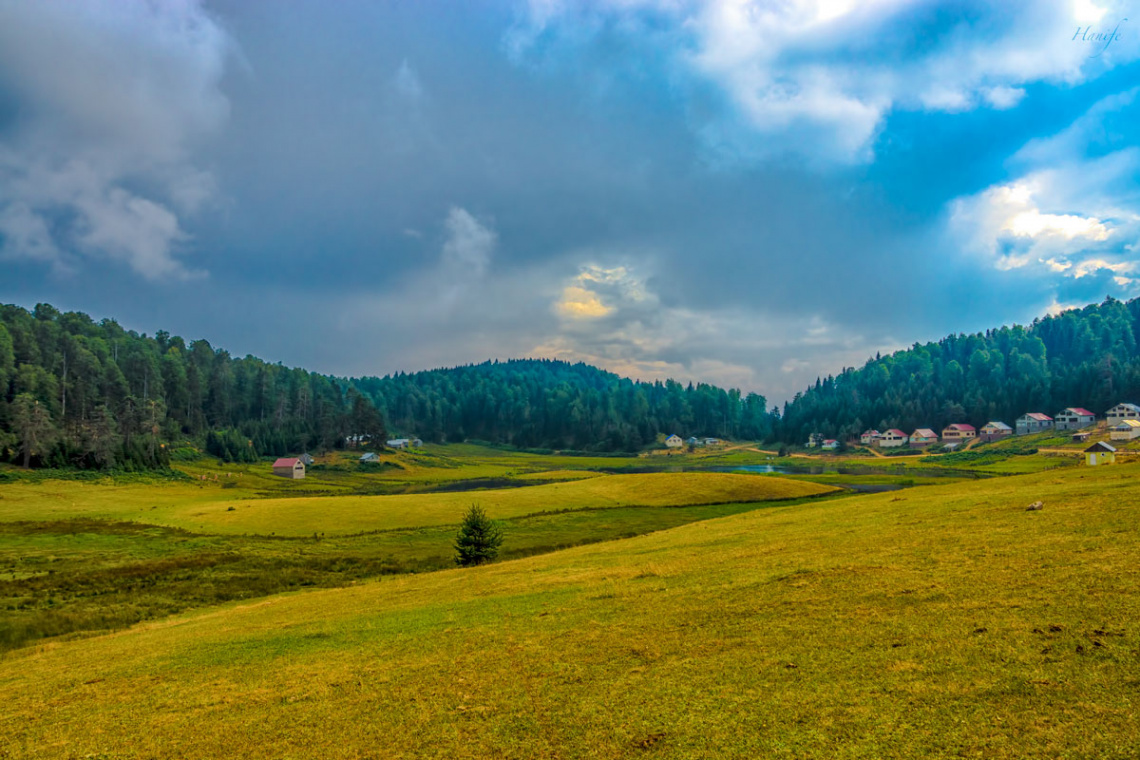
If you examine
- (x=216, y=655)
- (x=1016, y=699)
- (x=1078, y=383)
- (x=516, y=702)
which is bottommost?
(x=216, y=655)

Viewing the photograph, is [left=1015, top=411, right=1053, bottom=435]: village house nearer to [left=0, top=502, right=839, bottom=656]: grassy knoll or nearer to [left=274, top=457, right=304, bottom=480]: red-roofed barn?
[left=0, top=502, right=839, bottom=656]: grassy knoll

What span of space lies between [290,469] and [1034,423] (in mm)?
210763

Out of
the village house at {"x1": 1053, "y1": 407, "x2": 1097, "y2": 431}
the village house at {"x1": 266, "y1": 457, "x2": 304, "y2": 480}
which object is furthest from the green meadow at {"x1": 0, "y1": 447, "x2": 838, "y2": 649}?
the village house at {"x1": 1053, "y1": 407, "x2": 1097, "y2": 431}

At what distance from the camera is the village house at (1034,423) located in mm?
180750

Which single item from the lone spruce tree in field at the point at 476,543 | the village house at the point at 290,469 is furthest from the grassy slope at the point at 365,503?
the village house at the point at 290,469

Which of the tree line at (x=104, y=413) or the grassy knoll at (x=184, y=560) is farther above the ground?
Answer: the tree line at (x=104, y=413)

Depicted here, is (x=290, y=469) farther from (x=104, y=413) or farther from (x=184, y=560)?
(x=184, y=560)

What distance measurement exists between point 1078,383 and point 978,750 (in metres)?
237

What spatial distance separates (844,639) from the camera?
1345cm

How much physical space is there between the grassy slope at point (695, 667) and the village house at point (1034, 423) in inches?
Result: 7736

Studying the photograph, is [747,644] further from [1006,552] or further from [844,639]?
[1006,552]

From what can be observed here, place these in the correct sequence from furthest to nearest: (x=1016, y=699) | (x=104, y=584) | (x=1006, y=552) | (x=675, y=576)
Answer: (x=104, y=584) < (x=675, y=576) < (x=1006, y=552) < (x=1016, y=699)

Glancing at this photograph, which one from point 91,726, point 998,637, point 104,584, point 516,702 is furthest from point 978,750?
point 104,584

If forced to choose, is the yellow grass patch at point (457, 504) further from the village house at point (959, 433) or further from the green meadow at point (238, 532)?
the village house at point (959, 433)
